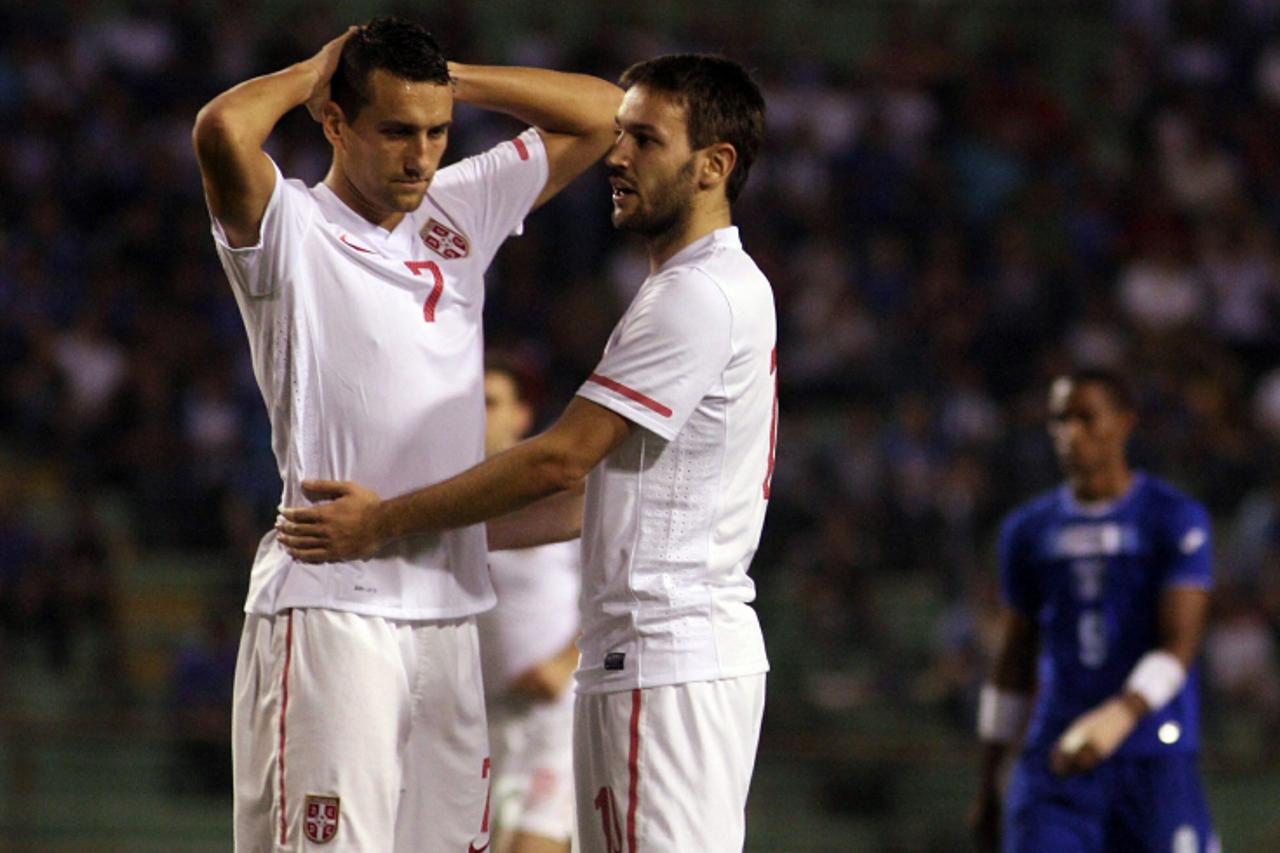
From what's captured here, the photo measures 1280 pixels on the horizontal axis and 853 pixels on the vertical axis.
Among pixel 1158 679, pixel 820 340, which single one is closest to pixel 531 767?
pixel 1158 679

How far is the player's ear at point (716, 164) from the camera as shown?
3.97 meters

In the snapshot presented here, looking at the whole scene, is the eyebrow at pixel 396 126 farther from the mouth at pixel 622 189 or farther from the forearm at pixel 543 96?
the mouth at pixel 622 189

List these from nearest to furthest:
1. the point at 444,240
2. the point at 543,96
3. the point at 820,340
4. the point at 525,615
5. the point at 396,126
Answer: the point at 396,126
the point at 444,240
the point at 543,96
the point at 525,615
the point at 820,340

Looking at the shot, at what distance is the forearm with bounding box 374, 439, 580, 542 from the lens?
381 cm

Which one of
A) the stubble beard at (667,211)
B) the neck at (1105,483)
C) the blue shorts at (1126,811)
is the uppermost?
the stubble beard at (667,211)

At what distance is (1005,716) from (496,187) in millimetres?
2949

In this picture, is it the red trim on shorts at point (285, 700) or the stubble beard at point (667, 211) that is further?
the stubble beard at point (667, 211)

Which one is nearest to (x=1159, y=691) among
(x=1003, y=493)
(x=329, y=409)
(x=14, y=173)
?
(x=329, y=409)

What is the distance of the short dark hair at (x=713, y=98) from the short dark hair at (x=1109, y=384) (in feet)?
8.33

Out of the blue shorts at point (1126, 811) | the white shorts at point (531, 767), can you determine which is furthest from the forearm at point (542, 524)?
the blue shorts at point (1126, 811)

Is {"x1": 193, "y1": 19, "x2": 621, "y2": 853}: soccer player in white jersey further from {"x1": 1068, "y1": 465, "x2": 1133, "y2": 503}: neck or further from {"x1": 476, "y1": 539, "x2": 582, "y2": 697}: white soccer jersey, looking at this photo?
{"x1": 1068, "y1": 465, "x2": 1133, "y2": 503}: neck

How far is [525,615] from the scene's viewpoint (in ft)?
20.1

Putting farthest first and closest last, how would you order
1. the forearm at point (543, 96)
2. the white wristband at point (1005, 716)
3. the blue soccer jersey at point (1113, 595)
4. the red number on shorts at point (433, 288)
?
the white wristband at point (1005, 716)
the blue soccer jersey at point (1113, 595)
the forearm at point (543, 96)
the red number on shorts at point (433, 288)

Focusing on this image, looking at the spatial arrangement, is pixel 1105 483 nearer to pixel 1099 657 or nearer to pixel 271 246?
pixel 1099 657
